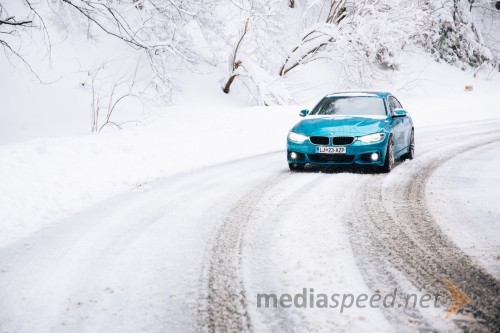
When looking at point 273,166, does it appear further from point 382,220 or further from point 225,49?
point 225,49

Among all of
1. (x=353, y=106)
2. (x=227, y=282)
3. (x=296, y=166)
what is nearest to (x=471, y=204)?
(x=296, y=166)

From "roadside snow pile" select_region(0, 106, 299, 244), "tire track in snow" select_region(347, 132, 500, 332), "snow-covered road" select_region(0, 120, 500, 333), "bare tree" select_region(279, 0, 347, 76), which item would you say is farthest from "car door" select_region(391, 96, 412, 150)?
"bare tree" select_region(279, 0, 347, 76)

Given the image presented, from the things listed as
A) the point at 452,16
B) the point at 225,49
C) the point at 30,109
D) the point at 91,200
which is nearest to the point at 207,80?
the point at 225,49

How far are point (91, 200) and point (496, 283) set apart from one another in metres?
5.50

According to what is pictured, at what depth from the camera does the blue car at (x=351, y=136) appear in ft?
27.3

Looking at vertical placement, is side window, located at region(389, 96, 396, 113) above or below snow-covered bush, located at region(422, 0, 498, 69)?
below

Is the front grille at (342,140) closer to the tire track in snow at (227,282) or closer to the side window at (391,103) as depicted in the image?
the side window at (391,103)

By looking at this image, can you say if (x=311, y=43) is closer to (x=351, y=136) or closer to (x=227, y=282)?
(x=351, y=136)

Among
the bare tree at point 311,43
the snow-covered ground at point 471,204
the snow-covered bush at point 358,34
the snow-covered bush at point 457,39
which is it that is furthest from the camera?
the snow-covered bush at point 457,39

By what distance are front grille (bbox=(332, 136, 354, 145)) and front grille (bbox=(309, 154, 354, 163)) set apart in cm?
23

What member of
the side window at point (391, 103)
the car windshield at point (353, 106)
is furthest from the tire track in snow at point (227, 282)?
the side window at point (391, 103)

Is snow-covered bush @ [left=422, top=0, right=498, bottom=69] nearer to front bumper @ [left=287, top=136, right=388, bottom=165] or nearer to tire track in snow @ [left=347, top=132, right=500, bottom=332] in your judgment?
front bumper @ [left=287, top=136, right=388, bottom=165]

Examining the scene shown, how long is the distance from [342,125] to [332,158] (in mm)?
647

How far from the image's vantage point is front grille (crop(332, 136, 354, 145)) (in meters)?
8.33
